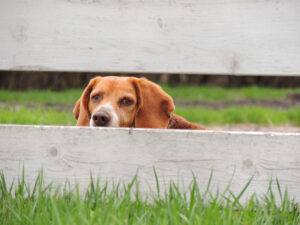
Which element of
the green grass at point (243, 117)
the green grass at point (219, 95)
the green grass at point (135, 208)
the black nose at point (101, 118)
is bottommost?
the green grass at point (219, 95)

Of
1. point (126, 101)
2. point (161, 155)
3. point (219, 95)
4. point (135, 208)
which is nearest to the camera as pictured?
point (135, 208)

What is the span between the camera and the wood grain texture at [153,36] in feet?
7.16

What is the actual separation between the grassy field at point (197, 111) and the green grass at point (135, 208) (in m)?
2.42

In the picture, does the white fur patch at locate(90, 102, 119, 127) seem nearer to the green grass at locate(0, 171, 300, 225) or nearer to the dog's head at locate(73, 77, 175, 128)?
the dog's head at locate(73, 77, 175, 128)

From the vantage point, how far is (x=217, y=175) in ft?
6.95

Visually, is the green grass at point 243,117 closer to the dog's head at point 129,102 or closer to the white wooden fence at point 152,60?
the dog's head at point 129,102

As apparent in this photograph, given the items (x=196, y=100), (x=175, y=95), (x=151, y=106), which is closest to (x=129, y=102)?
(x=151, y=106)

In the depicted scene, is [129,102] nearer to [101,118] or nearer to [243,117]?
[101,118]

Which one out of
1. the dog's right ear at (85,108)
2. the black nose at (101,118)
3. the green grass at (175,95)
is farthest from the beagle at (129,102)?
the green grass at (175,95)

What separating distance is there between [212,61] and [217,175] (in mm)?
608

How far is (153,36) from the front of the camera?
2229 millimetres

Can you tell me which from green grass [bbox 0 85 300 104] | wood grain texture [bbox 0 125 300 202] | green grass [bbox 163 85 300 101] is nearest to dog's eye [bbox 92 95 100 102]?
wood grain texture [bbox 0 125 300 202]

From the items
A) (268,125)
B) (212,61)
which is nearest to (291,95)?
(268,125)

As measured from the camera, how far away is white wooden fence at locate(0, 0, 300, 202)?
2.10 meters
